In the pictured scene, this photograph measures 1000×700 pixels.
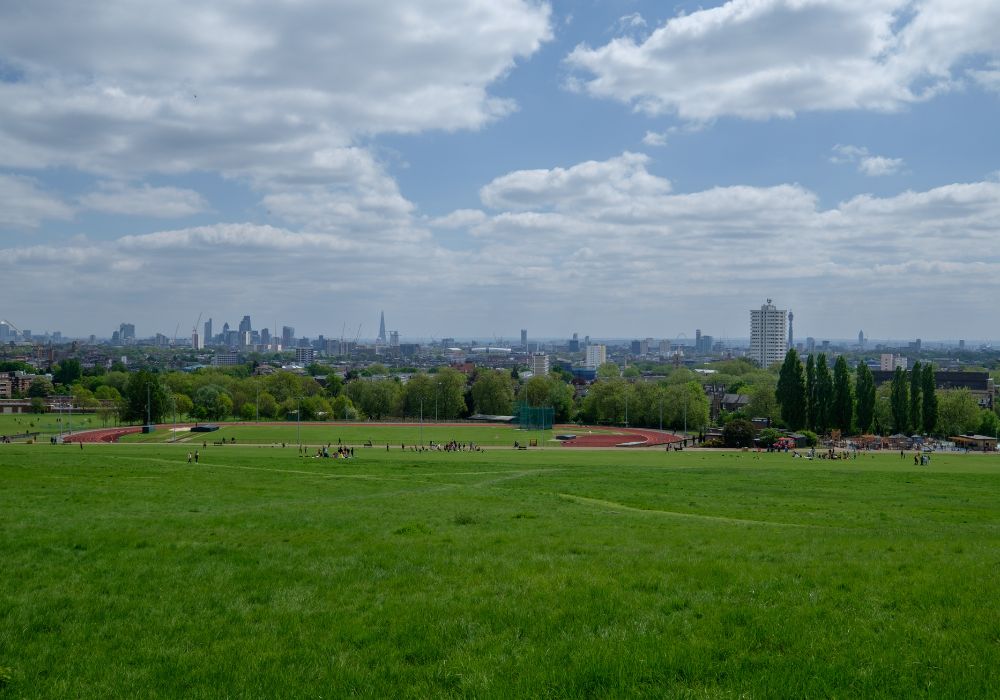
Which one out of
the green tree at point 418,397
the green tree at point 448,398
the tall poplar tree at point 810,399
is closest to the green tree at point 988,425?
the tall poplar tree at point 810,399

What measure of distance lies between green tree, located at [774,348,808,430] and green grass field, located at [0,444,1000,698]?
272 ft

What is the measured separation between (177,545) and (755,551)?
1208 centimetres

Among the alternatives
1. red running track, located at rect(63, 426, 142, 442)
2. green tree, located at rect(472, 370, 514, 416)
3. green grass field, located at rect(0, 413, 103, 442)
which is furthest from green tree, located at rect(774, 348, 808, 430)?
green grass field, located at rect(0, 413, 103, 442)

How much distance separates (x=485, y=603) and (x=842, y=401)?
99955 mm

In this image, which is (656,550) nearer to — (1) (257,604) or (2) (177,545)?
(1) (257,604)

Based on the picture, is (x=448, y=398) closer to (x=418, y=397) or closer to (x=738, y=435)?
(x=418, y=397)

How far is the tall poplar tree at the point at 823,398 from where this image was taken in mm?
101312

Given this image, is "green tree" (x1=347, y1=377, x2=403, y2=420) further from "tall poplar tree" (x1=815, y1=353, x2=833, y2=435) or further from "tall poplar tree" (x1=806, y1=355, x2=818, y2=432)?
"tall poplar tree" (x1=815, y1=353, x2=833, y2=435)

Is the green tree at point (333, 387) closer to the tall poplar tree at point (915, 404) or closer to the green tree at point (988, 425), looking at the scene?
the tall poplar tree at point (915, 404)

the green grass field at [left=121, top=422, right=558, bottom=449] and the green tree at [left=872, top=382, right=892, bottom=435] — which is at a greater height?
the green tree at [left=872, top=382, right=892, bottom=435]

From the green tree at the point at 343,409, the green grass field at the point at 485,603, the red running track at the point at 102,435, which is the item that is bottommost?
the red running track at the point at 102,435

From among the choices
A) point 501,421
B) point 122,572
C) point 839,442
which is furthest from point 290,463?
point 501,421

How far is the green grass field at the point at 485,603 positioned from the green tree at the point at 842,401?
8226cm

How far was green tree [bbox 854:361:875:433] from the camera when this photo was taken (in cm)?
10112
